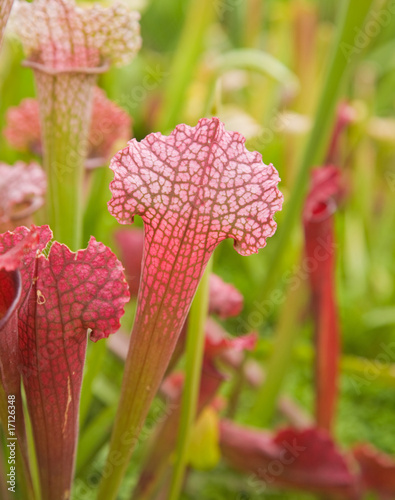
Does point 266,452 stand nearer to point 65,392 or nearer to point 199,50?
point 65,392

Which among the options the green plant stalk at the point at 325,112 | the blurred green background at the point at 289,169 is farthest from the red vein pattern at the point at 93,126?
the green plant stalk at the point at 325,112

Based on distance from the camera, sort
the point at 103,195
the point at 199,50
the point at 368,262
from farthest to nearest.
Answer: the point at 368,262 < the point at 199,50 < the point at 103,195

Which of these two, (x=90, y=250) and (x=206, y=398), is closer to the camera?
(x=90, y=250)

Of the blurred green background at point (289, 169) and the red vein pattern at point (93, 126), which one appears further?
the blurred green background at point (289, 169)

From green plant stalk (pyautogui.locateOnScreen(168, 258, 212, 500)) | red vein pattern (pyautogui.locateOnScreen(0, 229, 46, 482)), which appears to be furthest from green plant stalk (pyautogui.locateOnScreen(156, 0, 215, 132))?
red vein pattern (pyautogui.locateOnScreen(0, 229, 46, 482))

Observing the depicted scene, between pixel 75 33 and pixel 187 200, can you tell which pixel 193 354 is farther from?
pixel 75 33

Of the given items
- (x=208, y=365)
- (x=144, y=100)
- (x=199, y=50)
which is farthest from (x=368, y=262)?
(x=208, y=365)

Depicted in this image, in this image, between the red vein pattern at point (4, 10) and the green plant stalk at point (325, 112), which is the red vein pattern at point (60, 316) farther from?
the green plant stalk at point (325, 112)
